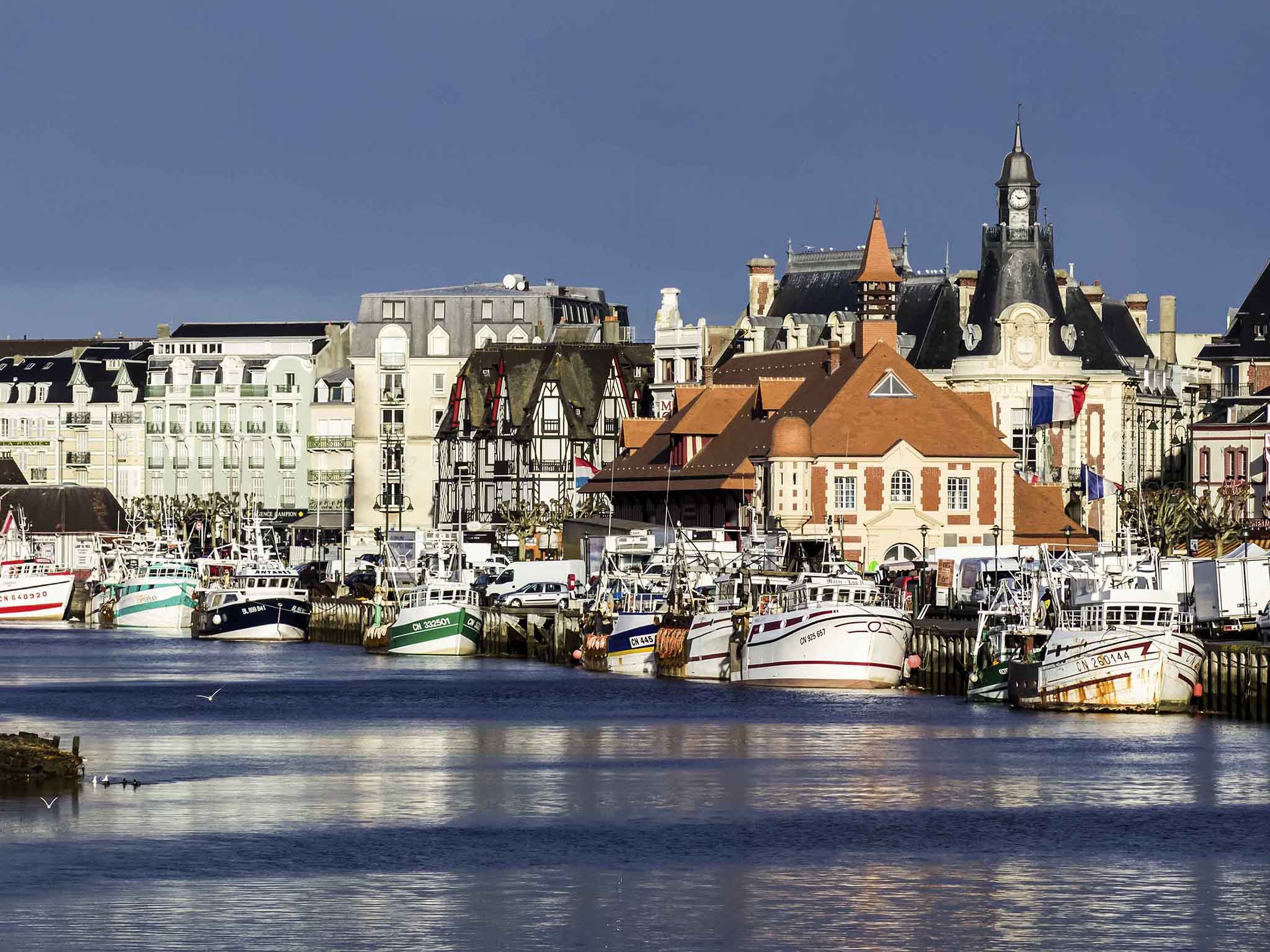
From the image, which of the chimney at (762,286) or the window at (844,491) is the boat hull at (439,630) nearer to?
the window at (844,491)

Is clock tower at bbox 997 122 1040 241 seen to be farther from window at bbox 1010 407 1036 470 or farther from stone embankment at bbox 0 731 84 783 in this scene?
stone embankment at bbox 0 731 84 783

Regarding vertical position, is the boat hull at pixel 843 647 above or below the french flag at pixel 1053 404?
below

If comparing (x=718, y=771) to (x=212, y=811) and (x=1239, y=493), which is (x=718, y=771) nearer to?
(x=212, y=811)

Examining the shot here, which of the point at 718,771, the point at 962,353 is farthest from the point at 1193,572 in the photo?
the point at 962,353

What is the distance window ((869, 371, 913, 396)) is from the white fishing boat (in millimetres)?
46349

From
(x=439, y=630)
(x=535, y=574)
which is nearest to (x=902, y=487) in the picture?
(x=535, y=574)

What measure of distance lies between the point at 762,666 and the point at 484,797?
38.0 m

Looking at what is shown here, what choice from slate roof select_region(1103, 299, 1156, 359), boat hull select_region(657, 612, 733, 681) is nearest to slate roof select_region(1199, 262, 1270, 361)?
slate roof select_region(1103, 299, 1156, 359)

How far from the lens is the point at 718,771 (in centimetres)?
7412

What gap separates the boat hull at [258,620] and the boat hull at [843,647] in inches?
2126

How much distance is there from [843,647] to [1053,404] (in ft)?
192

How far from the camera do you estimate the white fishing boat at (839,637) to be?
331ft

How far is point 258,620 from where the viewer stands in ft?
497

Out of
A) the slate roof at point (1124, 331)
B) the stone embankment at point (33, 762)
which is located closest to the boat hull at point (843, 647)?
the stone embankment at point (33, 762)
